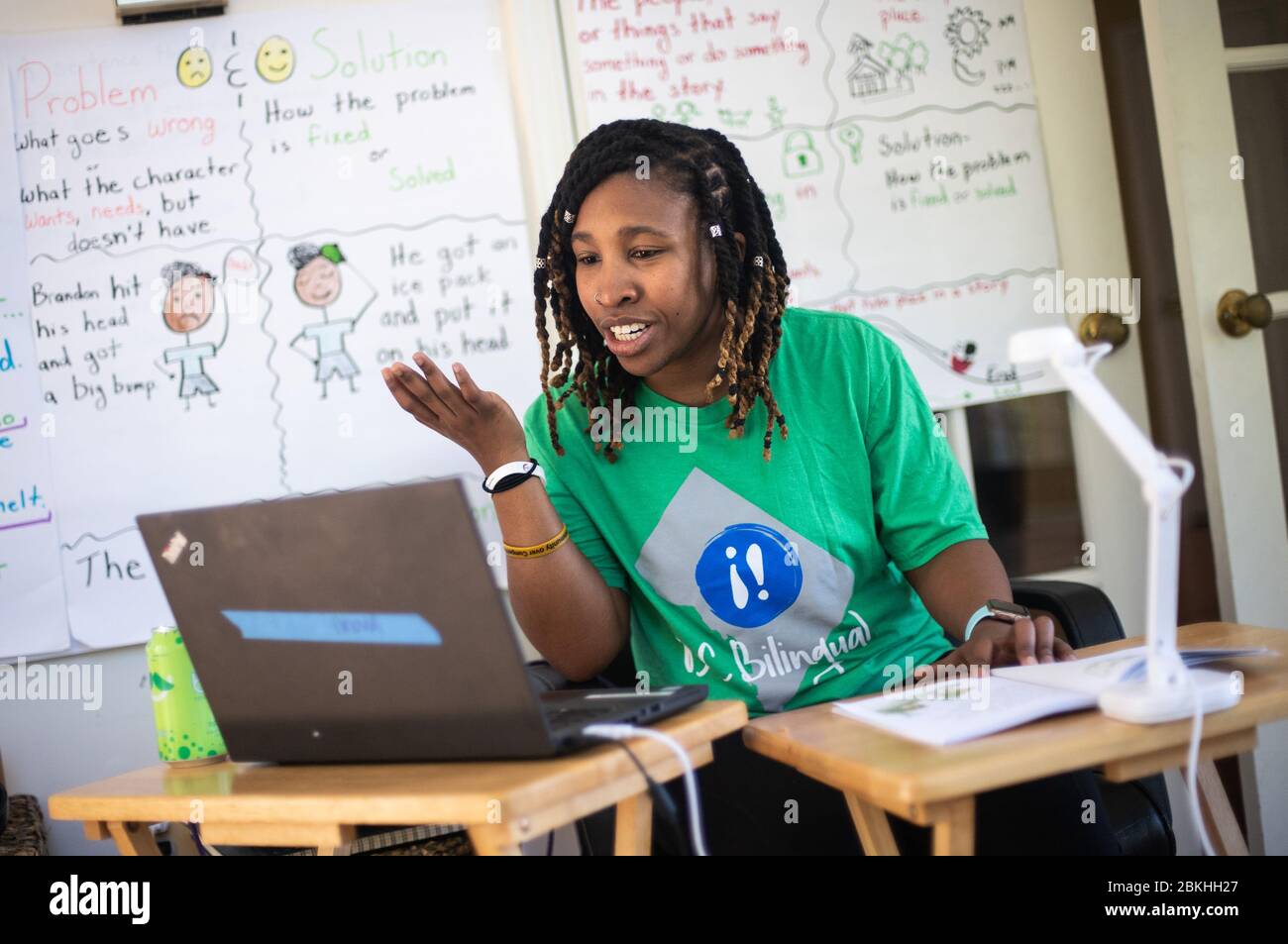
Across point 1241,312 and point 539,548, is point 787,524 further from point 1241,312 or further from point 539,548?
point 1241,312

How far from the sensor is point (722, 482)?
1482 mm

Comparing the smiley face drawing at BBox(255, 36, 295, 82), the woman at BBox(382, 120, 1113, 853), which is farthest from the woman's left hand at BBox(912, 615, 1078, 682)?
the smiley face drawing at BBox(255, 36, 295, 82)

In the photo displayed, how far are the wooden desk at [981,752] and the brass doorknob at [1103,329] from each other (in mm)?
1432

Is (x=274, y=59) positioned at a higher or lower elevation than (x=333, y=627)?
higher

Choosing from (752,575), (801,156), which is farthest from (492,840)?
(801,156)

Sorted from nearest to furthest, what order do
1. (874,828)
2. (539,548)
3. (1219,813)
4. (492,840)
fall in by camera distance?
(492,840) → (874,828) → (1219,813) → (539,548)

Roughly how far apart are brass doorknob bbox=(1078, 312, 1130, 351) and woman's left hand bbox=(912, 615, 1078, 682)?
131cm

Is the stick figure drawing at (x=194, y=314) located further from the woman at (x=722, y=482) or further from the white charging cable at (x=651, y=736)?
the white charging cable at (x=651, y=736)

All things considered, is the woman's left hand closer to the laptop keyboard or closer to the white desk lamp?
the white desk lamp

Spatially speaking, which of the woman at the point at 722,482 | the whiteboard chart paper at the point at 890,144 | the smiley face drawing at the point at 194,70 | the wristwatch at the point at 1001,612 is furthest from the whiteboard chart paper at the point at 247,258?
the wristwatch at the point at 1001,612

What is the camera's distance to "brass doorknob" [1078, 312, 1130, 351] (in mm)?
2369

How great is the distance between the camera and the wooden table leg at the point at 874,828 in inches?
42.4

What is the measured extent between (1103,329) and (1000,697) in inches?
62.4
